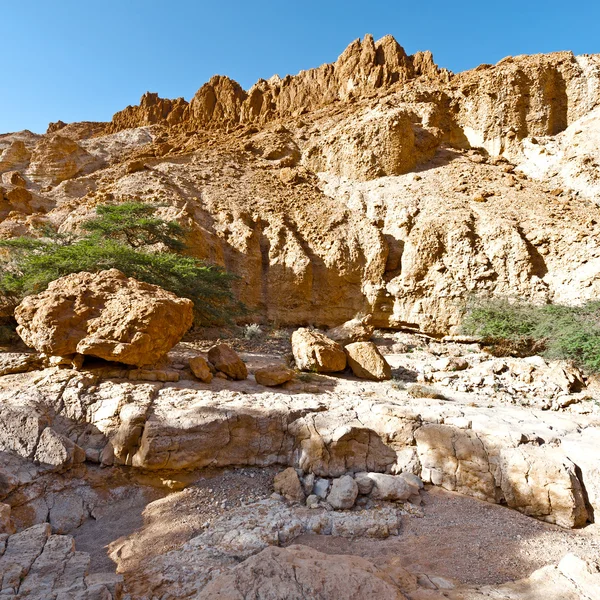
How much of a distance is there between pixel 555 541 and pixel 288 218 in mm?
12991

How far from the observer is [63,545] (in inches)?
110

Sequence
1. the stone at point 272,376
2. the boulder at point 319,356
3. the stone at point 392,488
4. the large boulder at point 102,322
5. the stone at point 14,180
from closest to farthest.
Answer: the stone at point 392,488 < the large boulder at point 102,322 < the stone at point 272,376 < the boulder at point 319,356 < the stone at point 14,180

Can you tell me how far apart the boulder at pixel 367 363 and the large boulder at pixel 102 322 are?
12.4 ft

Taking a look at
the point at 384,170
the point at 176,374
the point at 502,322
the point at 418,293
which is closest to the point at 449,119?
the point at 384,170

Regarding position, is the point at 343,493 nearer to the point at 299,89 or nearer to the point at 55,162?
the point at 55,162

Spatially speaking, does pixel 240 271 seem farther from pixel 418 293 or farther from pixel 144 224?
pixel 418 293

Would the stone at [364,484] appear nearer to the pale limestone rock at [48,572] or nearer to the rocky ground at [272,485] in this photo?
the rocky ground at [272,485]

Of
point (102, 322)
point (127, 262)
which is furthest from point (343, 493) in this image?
point (127, 262)

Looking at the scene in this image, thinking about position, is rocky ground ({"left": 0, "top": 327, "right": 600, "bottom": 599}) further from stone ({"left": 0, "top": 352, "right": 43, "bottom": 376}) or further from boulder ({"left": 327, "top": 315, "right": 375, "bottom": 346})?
boulder ({"left": 327, "top": 315, "right": 375, "bottom": 346})

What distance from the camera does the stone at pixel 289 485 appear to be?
3908mm

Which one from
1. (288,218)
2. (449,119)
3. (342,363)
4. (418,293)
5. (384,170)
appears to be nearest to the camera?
(342,363)

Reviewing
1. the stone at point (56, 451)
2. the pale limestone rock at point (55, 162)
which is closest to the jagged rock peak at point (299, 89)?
the pale limestone rock at point (55, 162)

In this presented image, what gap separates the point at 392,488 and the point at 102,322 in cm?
444

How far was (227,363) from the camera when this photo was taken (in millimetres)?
6219
